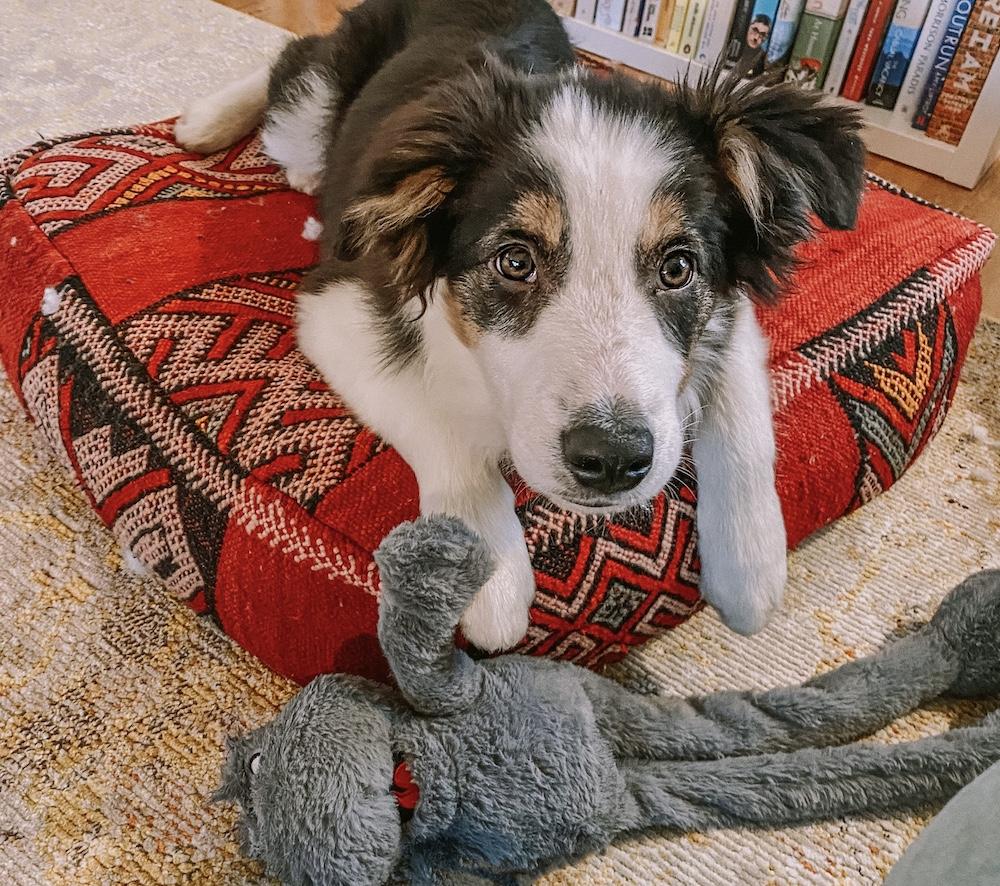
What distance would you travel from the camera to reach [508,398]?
1442 mm

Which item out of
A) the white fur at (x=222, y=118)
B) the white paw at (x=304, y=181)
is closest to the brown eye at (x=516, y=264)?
the white paw at (x=304, y=181)

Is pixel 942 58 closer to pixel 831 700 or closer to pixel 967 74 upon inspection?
pixel 967 74

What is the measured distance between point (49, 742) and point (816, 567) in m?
1.67

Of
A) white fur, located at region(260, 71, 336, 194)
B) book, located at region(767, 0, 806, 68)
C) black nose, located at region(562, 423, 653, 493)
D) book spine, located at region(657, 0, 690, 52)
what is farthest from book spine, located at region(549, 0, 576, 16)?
black nose, located at region(562, 423, 653, 493)

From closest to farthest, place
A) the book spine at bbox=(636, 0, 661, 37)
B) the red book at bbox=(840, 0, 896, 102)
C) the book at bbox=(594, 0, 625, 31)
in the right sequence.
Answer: the red book at bbox=(840, 0, 896, 102) → the book spine at bbox=(636, 0, 661, 37) → the book at bbox=(594, 0, 625, 31)

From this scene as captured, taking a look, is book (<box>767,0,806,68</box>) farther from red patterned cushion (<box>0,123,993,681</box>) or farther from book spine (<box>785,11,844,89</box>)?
red patterned cushion (<box>0,123,993,681</box>)

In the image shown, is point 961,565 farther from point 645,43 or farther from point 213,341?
point 645,43

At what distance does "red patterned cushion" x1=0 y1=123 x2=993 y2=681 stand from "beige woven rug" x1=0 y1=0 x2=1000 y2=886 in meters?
0.15

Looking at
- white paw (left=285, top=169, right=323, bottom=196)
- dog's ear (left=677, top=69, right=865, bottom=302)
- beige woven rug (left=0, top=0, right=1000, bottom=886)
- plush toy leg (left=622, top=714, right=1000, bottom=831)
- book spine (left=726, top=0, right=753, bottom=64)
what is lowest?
beige woven rug (left=0, top=0, right=1000, bottom=886)

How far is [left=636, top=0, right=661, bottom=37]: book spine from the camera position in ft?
13.9

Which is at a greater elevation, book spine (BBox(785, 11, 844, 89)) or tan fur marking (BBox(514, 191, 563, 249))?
tan fur marking (BBox(514, 191, 563, 249))

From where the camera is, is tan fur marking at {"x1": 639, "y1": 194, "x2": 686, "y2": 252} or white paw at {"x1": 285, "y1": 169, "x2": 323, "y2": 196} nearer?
tan fur marking at {"x1": 639, "y1": 194, "x2": 686, "y2": 252}

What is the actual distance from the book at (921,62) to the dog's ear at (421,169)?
9.58 ft

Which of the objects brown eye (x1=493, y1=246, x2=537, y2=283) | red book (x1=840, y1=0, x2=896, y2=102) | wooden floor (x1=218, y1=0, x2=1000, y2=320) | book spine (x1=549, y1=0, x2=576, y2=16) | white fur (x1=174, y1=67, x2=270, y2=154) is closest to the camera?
brown eye (x1=493, y1=246, x2=537, y2=283)
